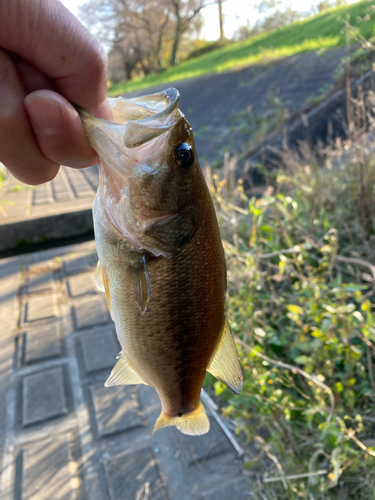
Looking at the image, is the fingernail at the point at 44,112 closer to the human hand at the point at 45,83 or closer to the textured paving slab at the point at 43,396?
the human hand at the point at 45,83

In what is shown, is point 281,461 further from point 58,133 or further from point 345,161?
point 345,161

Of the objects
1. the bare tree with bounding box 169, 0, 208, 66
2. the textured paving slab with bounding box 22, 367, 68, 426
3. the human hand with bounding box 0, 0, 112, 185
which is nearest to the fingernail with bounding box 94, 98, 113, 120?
the human hand with bounding box 0, 0, 112, 185

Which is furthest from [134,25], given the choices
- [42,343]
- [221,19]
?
[42,343]

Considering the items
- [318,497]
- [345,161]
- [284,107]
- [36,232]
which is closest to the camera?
[36,232]

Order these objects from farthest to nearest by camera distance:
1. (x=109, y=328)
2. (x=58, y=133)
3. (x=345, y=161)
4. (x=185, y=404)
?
(x=345, y=161) → (x=109, y=328) → (x=185, y=404) → (x=58, y=133)

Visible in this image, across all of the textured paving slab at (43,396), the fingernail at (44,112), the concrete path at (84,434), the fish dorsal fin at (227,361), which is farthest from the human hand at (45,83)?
the textured paving slab at (43,396)

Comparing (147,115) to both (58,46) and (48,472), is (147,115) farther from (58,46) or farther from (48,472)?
(48,472)

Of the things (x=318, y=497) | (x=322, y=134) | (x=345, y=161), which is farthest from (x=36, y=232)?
(x=322, y=134)
